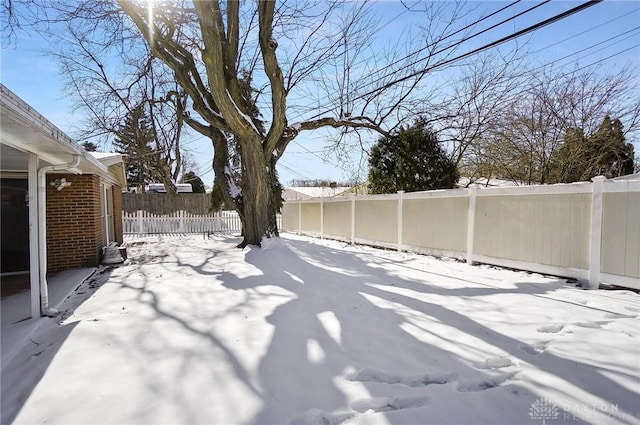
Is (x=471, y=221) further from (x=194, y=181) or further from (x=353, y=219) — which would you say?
(x=194, y=181)

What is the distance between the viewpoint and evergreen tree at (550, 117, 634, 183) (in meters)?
10.6

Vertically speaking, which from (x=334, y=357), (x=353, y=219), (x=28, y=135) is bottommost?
(x=334, y=357)

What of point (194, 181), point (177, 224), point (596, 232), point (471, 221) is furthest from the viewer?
point (194, 181)

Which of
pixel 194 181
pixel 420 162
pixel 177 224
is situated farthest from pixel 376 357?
pixel 194 181

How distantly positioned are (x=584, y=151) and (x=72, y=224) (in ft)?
45.4

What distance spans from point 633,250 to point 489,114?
9.00m

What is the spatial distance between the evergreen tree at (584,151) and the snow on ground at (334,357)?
305 inches

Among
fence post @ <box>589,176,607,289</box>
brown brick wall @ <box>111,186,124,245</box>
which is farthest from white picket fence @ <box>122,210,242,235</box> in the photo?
fence post @ <box>589,176,607,289</box>

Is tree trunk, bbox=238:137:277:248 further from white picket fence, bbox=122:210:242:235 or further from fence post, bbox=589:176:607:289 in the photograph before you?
white picket fence, bbox=122:210:242:235

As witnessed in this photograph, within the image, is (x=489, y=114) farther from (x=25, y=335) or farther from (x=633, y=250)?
(x=25, y=335)

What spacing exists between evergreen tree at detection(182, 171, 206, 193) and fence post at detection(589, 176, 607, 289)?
2935 centimetres

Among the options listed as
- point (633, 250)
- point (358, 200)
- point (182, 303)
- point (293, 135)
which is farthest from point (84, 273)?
point (633, 250)

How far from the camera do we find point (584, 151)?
10539 mm

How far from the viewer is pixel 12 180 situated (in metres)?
6.70
